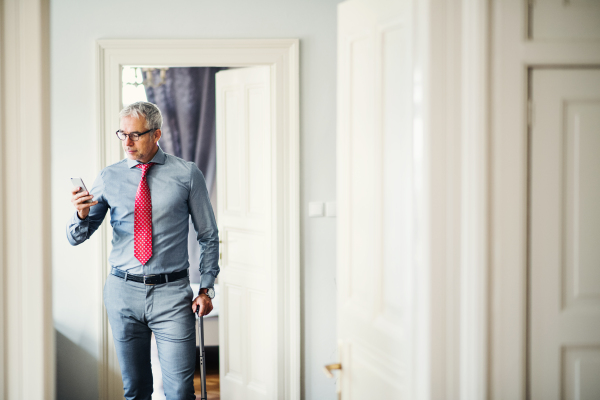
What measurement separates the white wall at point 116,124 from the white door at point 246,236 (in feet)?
0.77

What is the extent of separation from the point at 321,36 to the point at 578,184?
168cm

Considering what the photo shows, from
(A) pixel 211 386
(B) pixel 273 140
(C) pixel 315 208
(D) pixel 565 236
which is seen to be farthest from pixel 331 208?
(A) pixel 211 386

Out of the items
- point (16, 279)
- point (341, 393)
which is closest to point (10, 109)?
point (16, 279)

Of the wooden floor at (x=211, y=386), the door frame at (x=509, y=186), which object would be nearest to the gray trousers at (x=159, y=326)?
the wooden floor at (x=211, y=386)

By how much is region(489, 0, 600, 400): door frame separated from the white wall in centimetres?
140

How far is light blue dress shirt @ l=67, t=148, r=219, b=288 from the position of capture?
1.85 metres

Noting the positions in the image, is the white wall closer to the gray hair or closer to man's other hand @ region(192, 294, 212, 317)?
the gray hair

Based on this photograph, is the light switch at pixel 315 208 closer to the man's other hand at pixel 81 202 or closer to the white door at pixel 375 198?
the white door at pixel 375 198

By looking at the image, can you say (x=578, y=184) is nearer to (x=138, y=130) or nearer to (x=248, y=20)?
(x=138, y=130)

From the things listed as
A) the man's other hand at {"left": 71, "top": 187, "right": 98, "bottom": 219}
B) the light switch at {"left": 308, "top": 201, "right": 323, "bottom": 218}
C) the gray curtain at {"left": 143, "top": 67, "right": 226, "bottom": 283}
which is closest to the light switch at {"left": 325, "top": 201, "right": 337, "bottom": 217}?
the light switch at {"left": 308, "top": 201, "right": 323, "bottom": 218}

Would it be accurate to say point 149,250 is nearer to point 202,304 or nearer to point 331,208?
point 202,304

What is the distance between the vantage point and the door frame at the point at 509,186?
93 centimetres

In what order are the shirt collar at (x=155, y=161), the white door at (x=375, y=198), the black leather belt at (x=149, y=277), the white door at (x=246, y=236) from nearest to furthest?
the white door at (x=375, y=198), the black leather belt at (x=149, y=277), the shirt collar at (x=155, y=161), the white door at (x=246, y=236)

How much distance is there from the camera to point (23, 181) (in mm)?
863
